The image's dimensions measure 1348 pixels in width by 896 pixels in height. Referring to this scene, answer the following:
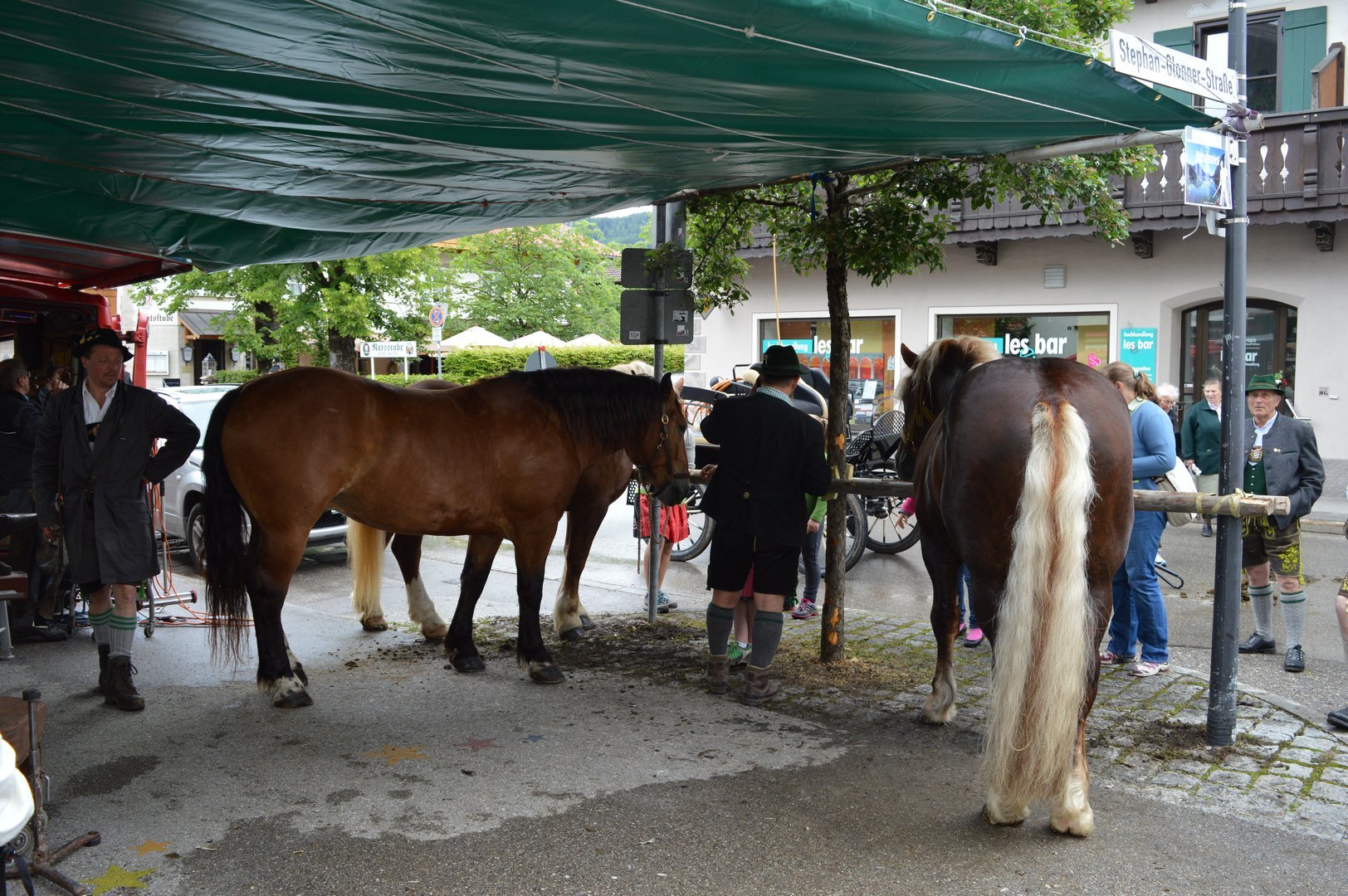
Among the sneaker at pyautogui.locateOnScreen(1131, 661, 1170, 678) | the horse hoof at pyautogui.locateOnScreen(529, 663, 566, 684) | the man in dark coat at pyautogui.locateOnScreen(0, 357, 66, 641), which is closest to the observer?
the horse hoof at pyautogui.locateOnScreen(529, 663, 566, 684)

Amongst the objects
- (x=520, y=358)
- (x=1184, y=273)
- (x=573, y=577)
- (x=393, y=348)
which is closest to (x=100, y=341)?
(x=573, y=577)

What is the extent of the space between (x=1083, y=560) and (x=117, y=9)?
3.76m

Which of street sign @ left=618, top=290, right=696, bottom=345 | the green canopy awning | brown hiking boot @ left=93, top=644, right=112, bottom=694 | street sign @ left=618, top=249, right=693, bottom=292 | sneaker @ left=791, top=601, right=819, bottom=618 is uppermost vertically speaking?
the green canopy awning

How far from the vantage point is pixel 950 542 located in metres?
4.96

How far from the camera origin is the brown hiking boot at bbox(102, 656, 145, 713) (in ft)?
17.7

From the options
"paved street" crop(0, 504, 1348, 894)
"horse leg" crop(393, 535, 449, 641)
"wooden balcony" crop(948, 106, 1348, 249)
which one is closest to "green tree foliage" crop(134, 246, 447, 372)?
"wooden balcony" crop(948, 106, 1348, 249)

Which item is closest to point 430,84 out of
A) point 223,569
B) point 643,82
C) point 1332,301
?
point 643,82

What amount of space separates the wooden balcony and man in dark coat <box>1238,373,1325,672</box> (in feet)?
24.9

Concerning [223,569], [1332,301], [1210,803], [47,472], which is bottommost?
[1210,803]

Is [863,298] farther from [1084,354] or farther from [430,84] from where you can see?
[430,84]

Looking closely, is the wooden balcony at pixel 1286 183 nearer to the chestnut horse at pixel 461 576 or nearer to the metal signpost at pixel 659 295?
the metal signpost at pixel 659 295

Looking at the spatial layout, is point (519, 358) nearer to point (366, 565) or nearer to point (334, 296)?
point (334, 296)

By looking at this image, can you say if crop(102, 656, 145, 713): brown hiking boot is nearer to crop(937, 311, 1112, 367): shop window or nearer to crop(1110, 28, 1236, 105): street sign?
crop(1110, 28, 1236, 105): street sign

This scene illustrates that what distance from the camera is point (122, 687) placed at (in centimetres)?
541
